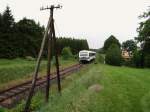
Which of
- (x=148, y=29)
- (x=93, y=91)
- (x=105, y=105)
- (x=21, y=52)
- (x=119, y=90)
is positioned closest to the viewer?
(x=105, y=105)

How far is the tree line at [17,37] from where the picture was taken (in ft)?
179

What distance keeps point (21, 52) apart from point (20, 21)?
12.9 meters

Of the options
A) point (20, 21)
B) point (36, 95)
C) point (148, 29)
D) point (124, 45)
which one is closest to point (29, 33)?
point (20, 21)

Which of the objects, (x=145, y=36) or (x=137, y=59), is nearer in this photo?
(x=145, y=36)

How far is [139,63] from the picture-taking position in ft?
203

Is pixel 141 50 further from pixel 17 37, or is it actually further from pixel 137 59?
pixel 17 37

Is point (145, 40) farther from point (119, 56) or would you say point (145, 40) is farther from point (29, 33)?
point (29, 33)

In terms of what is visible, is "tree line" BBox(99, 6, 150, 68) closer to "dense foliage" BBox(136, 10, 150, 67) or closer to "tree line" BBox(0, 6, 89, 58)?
"dense foliage" BBox(136, 10, 150, 67)

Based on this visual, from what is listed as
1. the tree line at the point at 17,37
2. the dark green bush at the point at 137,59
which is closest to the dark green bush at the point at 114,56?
the dark green bush at the point at 137,59

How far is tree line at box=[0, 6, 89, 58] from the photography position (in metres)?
54.6

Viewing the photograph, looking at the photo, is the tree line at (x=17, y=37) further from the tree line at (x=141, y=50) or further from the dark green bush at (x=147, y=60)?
the dark green bush at (x=147, y=60)

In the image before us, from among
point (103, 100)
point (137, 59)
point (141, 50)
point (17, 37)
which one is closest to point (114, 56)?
point (141, 50)

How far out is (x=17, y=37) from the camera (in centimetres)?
6056

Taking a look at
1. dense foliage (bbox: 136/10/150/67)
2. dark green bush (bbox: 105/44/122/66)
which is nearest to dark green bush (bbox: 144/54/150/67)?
dense foliage (bbox: 136/10/150/67)
